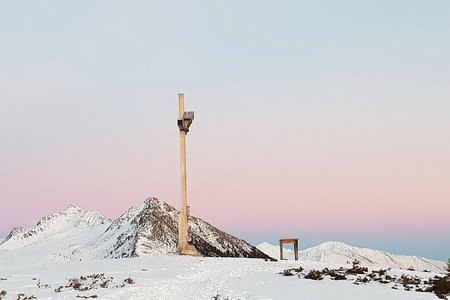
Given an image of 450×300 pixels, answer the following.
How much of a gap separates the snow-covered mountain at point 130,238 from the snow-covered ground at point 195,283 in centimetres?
2671

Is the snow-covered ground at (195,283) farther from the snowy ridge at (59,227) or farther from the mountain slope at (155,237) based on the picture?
the snowy ridge at (59,227)

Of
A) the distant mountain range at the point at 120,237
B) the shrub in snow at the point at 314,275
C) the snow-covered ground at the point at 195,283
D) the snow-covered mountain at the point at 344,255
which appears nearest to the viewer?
the snow-covered ground at the point at 195,283

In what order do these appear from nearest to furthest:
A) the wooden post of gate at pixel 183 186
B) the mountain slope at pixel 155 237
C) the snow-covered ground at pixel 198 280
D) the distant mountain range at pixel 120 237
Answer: the snow-covered ground at pixel 198 280 < the wooden post of gate at pixel 183 186 < the mountain slope at pixel 155 237 < the distant mountain range at pixel 120 237

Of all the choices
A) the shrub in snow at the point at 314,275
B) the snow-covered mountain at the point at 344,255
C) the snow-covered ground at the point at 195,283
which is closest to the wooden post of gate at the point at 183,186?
the snow-covered ground at the point at 195,283

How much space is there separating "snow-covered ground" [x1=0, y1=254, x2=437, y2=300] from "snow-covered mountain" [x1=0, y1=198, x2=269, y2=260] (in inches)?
1052

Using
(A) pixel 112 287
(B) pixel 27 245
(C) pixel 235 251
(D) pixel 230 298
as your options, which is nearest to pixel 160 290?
(A) pixel 112 287

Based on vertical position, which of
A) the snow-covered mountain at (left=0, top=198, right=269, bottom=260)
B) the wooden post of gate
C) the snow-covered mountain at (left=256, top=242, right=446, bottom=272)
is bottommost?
the snow-covered mountain at (left=256, top=242, right=446, bottom=272)

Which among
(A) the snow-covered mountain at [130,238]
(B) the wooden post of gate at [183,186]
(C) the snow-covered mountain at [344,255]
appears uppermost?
(B) the wooden post of gate at [183,186]

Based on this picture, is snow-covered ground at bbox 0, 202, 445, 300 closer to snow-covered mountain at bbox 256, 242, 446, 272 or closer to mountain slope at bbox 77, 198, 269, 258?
mountain slope at bbox 77, 198, 269, 258

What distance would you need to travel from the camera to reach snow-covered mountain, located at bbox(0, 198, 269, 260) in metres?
54.6

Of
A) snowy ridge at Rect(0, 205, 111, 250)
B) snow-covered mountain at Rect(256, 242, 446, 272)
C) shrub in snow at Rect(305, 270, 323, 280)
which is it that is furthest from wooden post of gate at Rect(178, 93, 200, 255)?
snow-covered mountain at Rect(256, 242, 446, 272)

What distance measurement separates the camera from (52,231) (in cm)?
7906

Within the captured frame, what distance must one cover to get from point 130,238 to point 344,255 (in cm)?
7776

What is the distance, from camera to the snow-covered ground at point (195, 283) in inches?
600
